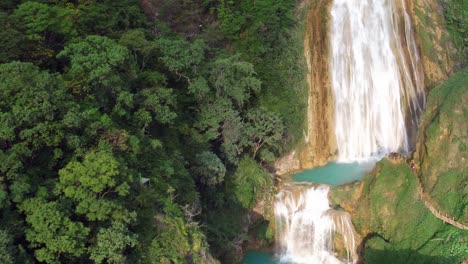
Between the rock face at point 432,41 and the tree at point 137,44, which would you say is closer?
the tree at point 137,44

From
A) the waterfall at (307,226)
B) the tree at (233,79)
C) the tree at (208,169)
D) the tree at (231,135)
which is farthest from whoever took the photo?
the tree at (233,79)

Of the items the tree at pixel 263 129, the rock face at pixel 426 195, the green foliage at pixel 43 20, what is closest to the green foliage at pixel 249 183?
the tree at pixel 263 129

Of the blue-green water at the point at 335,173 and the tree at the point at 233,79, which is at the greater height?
the tree at the point at 233,79

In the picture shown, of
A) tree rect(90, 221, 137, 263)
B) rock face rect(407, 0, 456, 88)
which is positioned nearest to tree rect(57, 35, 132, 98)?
tree rect(90, 221, 137, 263)

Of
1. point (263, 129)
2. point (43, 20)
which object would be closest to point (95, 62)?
point (43, 20)

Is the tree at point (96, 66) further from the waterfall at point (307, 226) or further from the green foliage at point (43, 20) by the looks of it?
the waterfall at point (307, 226)

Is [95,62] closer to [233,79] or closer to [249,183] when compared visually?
[233,79]

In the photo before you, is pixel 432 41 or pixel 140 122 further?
pixel 432 41
